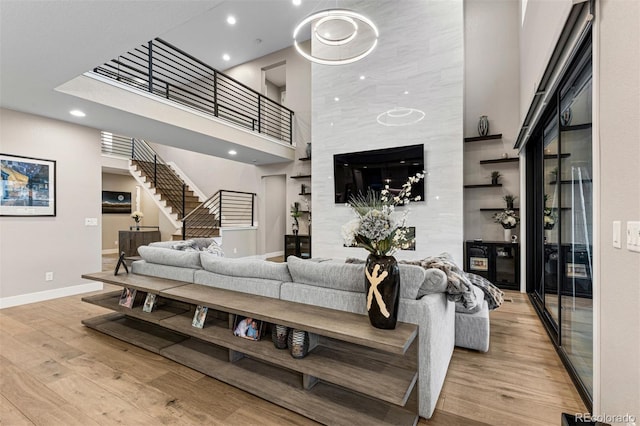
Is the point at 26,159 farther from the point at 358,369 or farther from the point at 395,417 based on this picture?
the point at 395,417

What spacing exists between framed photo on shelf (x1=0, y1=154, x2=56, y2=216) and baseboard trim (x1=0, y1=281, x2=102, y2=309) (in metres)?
1.16

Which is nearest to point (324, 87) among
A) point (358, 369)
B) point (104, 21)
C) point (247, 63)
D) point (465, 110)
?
point (465, 110)

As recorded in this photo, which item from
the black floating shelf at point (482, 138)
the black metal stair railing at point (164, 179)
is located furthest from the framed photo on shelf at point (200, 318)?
the black metal stair railing at point (164, 179)

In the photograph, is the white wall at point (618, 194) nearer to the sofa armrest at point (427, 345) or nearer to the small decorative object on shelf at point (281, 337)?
the sofa armrest at point (427, 345)

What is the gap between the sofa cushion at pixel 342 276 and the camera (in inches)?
74.5

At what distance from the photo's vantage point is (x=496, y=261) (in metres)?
4.95

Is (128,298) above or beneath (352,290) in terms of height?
beneath

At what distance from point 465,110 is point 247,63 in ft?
20.3

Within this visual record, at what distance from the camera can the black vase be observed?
170 centimetres

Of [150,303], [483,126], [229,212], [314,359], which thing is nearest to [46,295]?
[150,303]

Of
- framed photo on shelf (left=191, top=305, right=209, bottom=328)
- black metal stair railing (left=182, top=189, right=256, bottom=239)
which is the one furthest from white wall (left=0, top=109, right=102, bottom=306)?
framed photo on shelf (left=191, top=305, right=209, bottom=328)

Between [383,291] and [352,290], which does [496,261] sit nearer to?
[352,290]

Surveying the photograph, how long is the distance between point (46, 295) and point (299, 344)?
4645mm

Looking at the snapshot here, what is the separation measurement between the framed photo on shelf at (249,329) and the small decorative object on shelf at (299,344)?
1.10ft
